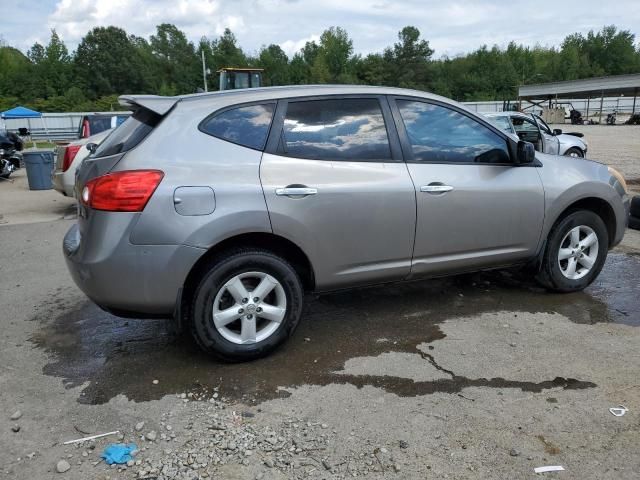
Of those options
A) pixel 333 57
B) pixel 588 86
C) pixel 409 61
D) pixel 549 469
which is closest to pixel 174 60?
pixel 333 57

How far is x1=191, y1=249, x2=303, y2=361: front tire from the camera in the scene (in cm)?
348

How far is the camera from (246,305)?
11.8ft

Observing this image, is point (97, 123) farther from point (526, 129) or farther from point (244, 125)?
point (526, 129)

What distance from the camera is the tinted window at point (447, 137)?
13.6 ft

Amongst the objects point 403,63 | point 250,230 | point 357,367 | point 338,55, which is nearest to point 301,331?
point 357,367

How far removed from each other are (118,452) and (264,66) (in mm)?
92838

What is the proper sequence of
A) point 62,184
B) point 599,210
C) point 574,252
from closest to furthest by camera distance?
point 574,252 < point 599,210 < point 62,184

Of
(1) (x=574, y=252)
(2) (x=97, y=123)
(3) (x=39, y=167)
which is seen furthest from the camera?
(3) (x=39, y=167)

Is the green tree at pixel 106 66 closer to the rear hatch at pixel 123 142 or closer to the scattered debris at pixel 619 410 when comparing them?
the rear hatch at pixel 123 142

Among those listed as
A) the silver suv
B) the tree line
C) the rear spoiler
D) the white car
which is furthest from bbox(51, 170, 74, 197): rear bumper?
the tree line

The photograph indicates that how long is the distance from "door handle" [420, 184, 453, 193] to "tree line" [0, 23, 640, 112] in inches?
2553

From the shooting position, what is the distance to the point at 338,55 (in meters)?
95.5

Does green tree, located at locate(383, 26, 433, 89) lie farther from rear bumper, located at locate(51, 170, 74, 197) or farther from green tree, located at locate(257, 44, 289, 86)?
rear bumper, located at locate(51, 170, 74, 197)

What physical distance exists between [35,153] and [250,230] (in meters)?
11.1
